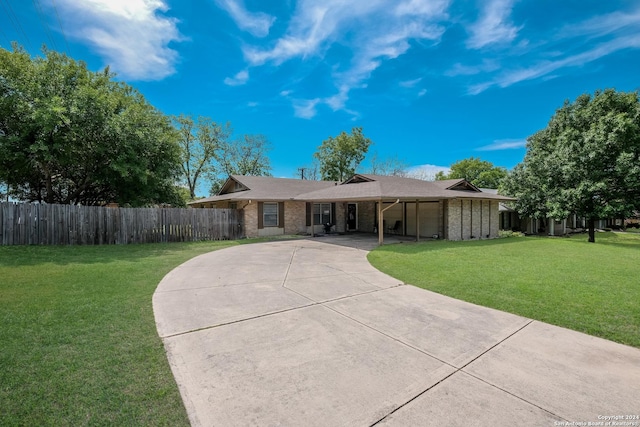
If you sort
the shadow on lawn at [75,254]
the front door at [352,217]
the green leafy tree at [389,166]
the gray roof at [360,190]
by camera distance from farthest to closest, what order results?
the green leafy tree at [389,166], the front door at [352,217], the gray roof at [360,190], the shadow on lawn at [75,254]

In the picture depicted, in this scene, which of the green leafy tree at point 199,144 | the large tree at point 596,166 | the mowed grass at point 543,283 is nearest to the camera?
the mowed grass at point 543,283

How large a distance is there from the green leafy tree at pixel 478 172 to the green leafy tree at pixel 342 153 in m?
17.4

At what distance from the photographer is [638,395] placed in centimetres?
243

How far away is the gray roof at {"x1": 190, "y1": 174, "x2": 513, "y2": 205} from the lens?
1293cm

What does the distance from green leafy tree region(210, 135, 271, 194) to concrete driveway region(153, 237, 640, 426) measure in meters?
31.1

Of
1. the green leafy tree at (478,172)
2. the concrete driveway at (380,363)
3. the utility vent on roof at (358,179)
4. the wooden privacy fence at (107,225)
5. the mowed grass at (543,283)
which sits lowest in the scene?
the concrete driveway at (380,363)

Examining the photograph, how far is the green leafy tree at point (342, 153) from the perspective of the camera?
33.9 meters

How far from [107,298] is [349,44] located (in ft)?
41.9

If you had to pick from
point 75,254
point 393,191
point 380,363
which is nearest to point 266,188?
point 393,191

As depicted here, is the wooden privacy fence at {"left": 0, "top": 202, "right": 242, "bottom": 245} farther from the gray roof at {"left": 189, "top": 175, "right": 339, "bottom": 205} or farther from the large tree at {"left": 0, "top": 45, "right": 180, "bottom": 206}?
the large tree at {"left": 0, "top": 45, "right": 180, "bottom": 206}

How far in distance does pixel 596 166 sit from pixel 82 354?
2125cm

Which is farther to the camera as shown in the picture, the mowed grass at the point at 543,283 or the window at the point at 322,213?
the window at the point at 322,213

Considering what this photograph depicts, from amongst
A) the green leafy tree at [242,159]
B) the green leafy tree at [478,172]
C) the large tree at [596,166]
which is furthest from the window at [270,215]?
the green leafy tree at [478,172]

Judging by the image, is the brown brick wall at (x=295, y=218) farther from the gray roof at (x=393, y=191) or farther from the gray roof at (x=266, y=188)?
the gray roof at (x=393, y=191)
